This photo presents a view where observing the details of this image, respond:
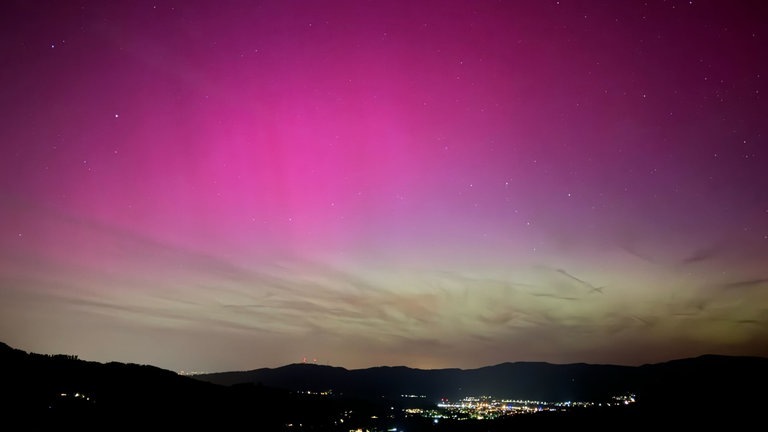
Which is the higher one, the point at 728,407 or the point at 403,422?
the point at 728,407

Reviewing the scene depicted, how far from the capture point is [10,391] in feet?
141

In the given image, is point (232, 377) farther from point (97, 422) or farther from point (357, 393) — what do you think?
point (97, 422)

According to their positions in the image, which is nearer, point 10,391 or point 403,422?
point 10,391

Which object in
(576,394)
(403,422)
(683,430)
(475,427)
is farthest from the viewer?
(576,394)

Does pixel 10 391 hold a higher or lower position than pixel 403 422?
higher

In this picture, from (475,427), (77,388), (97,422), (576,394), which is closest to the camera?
(97,422)

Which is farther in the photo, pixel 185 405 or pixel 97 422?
pixel 185 405

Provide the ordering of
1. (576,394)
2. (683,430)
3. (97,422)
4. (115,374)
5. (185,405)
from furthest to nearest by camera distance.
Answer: (576,394) < (115,374) < (185,405) < (683,430) < (97,422)

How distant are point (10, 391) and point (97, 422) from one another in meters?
9.13

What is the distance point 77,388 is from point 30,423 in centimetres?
1881

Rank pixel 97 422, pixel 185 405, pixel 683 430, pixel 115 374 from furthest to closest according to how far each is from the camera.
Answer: pixel 115 374
pixel 185 405
pixel 683 430
pixel 97 422

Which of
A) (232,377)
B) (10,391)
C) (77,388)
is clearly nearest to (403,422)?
(77,388)

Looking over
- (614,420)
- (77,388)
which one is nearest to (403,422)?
(614,420)

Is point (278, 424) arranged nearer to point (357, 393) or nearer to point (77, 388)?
point (77, 388)
